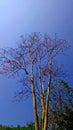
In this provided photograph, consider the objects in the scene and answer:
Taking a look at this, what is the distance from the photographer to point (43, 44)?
42.1 feet

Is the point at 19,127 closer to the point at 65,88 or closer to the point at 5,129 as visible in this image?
the point at 5,129

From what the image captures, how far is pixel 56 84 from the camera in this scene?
15.8 meters

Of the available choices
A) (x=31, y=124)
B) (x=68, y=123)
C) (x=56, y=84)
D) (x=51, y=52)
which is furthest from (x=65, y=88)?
(x=31, y=124)

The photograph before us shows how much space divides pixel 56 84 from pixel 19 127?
32.6ft

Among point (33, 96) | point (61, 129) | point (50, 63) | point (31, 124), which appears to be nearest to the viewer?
point (33, 96)

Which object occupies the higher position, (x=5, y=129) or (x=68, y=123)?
(x=68, y=123)

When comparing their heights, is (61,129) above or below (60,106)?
below

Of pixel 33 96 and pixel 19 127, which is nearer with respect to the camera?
pixel 33 96

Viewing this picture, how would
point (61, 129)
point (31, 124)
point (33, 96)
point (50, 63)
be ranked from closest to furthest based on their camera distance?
point (33, 96)
point (50, 63)
point (61, 129)
point (31, 124)

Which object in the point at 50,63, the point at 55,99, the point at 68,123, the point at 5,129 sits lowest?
the point at 5,129

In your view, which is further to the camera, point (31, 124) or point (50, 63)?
point (31, 124)

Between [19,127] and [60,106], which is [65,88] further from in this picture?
[19,127]

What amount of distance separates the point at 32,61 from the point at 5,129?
41.6 ft

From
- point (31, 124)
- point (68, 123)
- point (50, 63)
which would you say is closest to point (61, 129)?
point (68, 123)
